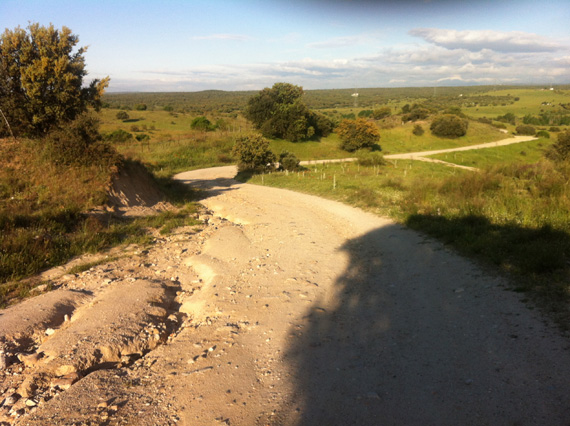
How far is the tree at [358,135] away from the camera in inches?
1818

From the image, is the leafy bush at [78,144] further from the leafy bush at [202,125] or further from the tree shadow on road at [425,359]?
the leafy bush at [202,125]

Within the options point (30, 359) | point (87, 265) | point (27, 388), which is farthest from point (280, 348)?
point (87, 265)

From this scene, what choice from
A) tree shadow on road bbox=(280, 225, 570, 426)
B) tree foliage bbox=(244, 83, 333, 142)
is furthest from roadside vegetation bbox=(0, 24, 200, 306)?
tree foliage bbox=(244, 83, 333, 142)

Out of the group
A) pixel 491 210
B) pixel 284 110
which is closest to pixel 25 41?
pixel 491 210

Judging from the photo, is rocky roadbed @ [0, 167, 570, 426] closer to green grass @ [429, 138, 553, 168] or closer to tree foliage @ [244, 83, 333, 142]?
green grass @ [429, 138, 553, 168]

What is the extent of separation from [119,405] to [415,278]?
4.95m

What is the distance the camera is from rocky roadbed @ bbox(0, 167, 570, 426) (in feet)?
10.0

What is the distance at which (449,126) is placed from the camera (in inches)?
2149

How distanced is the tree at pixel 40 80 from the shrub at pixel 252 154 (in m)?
14.4

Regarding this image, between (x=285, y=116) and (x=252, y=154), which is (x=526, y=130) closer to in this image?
(x=285, y=116)

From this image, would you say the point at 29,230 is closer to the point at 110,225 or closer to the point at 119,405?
the point at 110,225

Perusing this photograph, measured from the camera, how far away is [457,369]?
11.6 ft

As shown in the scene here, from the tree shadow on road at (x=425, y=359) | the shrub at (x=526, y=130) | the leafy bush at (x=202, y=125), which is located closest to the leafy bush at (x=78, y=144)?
the tree shadow on road at (x=425, y=359)

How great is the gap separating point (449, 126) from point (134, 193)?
54363 mm
